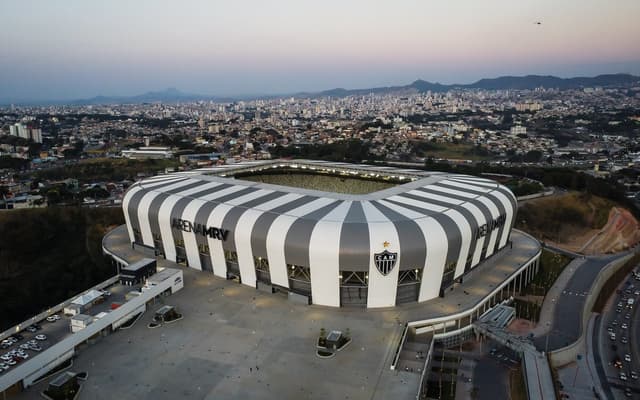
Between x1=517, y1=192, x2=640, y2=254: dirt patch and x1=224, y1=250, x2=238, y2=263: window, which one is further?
x1=517, y1=192, x2=640, y2=254: dirt patch

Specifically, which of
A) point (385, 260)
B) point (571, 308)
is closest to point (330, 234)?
point (385, 260)

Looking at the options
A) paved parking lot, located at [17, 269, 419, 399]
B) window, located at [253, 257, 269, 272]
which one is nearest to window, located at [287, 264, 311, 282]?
paved parking lot, located at [17, 269, 419, 399]

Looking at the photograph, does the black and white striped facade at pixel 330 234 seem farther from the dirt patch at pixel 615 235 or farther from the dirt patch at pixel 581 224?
the dirt patch at pixel 615 235

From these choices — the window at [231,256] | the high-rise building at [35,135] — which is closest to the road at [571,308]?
the window at [231,256]

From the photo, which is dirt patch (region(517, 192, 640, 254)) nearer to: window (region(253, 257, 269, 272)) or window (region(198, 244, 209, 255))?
window (region(253, 257, 269, 272))

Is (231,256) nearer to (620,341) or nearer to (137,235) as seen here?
(137,235)
